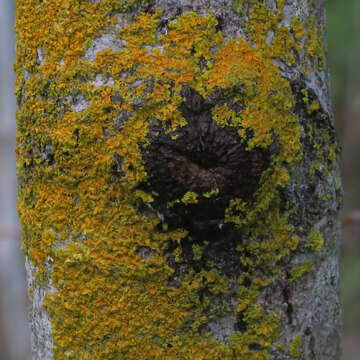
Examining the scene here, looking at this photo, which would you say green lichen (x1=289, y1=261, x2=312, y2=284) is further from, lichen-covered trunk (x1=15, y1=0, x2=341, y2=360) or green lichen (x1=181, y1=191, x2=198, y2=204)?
green lichen (x1=181, y1=191, x2=198, y2=204)

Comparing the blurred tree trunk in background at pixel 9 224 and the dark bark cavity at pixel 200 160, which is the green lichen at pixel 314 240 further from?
the blurred tree trunk in background at pixel 9 224

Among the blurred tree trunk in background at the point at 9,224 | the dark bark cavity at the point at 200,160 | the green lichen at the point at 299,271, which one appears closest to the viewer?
the dark bark cavity at the point at 200,160

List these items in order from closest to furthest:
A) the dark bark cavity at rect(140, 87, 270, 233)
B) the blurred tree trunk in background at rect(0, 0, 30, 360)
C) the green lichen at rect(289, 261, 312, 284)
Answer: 1. the dark bark cavity at rect(140, 87, 270, 233)
2. the green lichen at rect(289, 261, 312, 284)
3. the blurred tree trunk in background at rect(0, 0, 30, 360)

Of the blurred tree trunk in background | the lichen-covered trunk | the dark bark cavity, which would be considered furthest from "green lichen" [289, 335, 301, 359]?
the blurred tree trunk in background

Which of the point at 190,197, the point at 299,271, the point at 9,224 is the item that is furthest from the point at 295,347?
the point at 9,224

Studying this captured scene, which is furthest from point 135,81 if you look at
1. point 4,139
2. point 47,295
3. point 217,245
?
point 4,139

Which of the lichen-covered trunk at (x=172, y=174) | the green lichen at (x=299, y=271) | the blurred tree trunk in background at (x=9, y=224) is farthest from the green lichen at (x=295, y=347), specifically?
the blurred tree trunk in background at (x=9, y=224)
